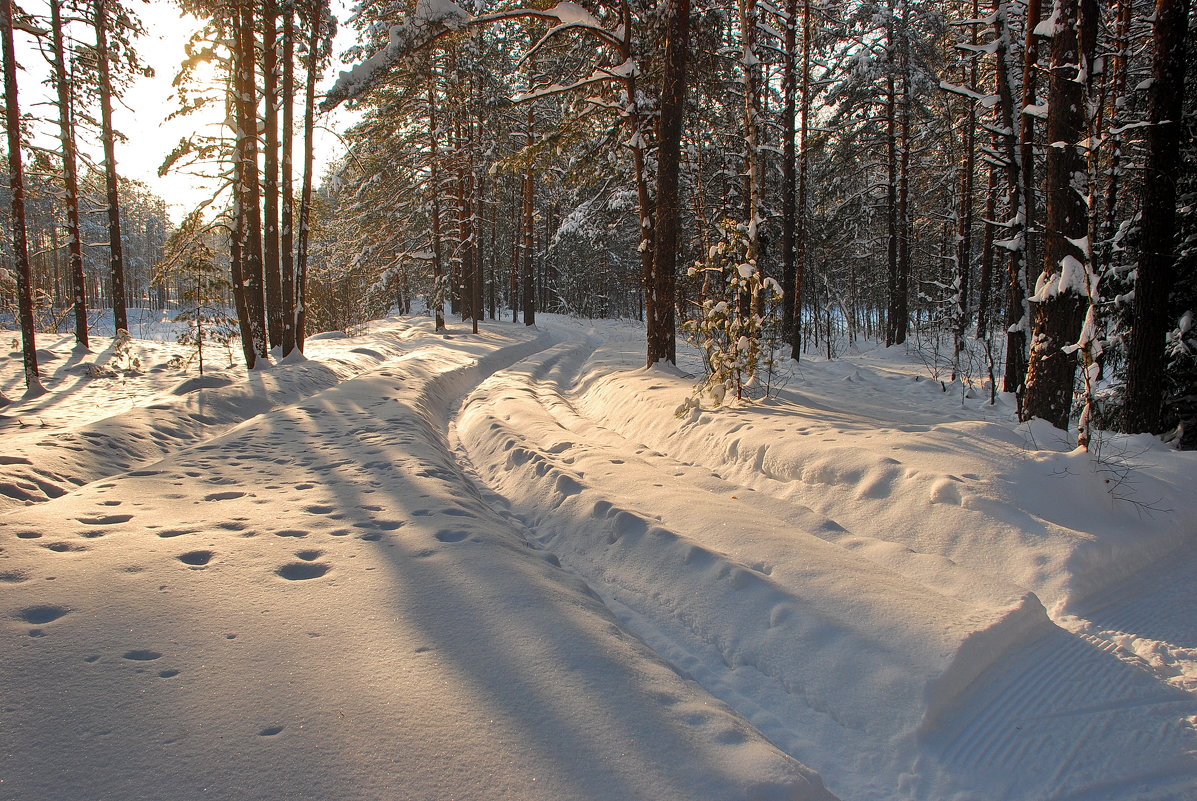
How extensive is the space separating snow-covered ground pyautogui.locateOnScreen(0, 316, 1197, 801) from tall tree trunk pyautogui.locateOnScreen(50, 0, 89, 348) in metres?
11.9

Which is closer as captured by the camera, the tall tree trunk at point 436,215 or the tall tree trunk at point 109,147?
the tall tree trunk at point 109,147

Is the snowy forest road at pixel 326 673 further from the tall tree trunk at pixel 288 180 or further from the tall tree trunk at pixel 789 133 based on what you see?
the tall tree trunk at pixel 789 133

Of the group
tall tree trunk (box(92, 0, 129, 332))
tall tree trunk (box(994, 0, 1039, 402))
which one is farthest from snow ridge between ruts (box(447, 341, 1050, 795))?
tall tree trunk (box(92, 0, 129, 332))

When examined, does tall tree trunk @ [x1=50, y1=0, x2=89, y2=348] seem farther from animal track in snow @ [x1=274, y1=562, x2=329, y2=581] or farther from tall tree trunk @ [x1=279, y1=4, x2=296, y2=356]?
animal track in snow @ [x1=274, y1=562, x2=329, y2=581]

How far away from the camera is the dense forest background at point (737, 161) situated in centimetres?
692

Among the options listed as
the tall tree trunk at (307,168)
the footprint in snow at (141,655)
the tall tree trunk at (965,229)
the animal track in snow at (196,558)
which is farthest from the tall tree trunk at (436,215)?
the footprint in snow at (141,655)

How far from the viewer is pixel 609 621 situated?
3.24 m

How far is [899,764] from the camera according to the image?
8.14ft

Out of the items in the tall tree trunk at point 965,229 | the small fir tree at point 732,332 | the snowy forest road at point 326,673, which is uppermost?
the tall tree trunk at point 965,229

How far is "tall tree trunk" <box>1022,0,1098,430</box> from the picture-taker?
6449mm

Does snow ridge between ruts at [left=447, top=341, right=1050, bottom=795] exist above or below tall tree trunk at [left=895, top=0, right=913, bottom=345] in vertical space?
below

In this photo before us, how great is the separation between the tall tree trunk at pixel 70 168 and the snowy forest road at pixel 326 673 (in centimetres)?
1483

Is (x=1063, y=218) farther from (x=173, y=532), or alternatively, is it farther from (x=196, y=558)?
(x=173, y=532)

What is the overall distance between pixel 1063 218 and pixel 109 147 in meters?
22.5
